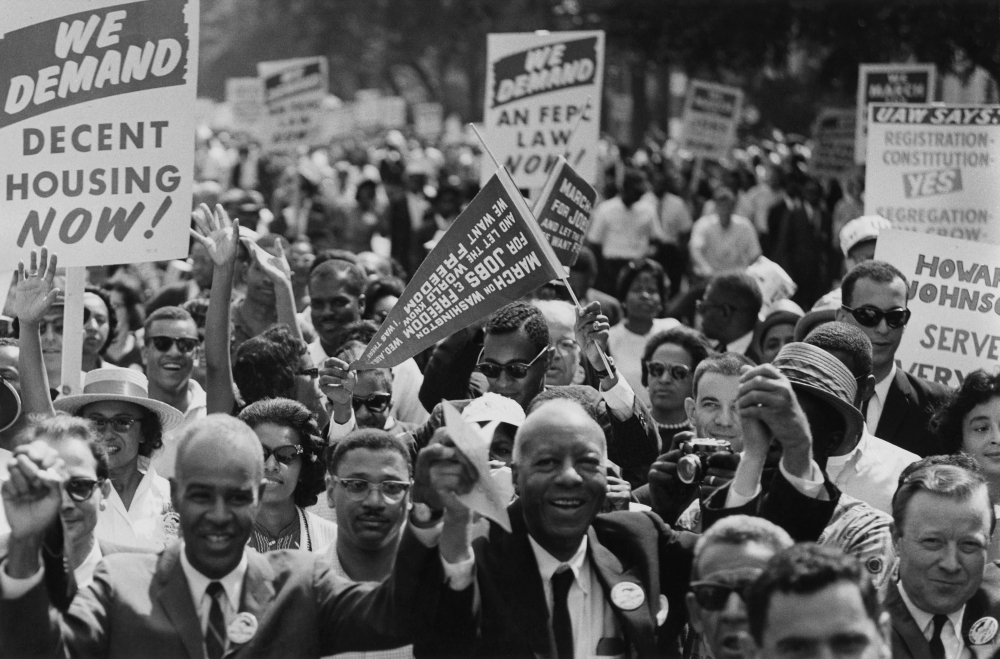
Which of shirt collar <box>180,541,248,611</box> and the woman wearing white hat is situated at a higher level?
the woman wearing white hat

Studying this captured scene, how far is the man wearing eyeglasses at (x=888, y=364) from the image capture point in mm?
6996

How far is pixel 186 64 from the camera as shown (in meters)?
6.95

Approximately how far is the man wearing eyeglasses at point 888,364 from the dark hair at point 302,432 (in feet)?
7.58

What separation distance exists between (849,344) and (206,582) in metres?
2.77

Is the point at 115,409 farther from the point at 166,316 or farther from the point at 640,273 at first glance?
the point at 640,273


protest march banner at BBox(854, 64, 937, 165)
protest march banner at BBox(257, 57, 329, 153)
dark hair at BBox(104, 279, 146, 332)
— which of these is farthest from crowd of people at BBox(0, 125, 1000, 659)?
protest march banner at BBox(257, 57, 329, 153)

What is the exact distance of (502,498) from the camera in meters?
4.21

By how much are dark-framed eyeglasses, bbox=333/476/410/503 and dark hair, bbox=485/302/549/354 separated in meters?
1.68

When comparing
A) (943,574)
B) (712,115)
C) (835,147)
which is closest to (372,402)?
(943,574)

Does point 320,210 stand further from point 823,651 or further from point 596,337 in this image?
point 823,651

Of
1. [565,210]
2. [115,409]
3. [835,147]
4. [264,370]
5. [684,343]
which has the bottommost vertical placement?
[115,409]

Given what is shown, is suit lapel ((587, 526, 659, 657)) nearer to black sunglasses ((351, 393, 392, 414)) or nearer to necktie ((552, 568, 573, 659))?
necktie ((552, 568, 573, 659))

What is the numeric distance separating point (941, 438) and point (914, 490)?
1.47m

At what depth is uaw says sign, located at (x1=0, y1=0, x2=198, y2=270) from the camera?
6754mm
